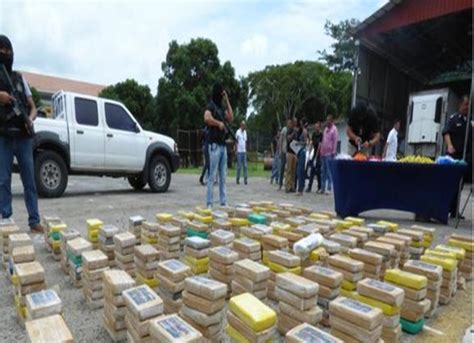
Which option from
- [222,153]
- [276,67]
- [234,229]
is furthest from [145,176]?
[276,67]

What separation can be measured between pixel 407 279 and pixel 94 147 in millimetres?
6321

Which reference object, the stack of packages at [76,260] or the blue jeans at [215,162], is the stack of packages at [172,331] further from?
the blue jeans at [215,162]

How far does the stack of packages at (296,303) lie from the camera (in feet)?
5.71

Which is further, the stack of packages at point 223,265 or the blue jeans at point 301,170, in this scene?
the blue jeans at point 301,170

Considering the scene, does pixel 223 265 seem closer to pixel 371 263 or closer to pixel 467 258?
pixel 371 263

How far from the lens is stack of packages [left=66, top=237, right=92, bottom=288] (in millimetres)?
2408

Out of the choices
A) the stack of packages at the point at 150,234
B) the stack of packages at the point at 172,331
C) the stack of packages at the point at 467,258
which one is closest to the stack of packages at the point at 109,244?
the stack of packages at the point at 150,234

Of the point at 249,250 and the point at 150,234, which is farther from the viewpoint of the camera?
the point at 150,234

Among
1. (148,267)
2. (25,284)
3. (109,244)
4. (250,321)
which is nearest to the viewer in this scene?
(250,321)

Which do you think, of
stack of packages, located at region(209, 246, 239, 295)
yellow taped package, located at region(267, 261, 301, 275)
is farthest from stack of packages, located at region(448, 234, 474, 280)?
stack of packages, located at region(209, 246, 239, 295)

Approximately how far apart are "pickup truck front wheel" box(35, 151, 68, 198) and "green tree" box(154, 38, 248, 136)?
17.4m

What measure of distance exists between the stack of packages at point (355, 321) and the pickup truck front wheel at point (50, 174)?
19.8ft

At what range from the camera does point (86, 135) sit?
664 cm

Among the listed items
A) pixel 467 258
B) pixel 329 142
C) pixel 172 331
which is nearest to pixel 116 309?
pixel 172 331
